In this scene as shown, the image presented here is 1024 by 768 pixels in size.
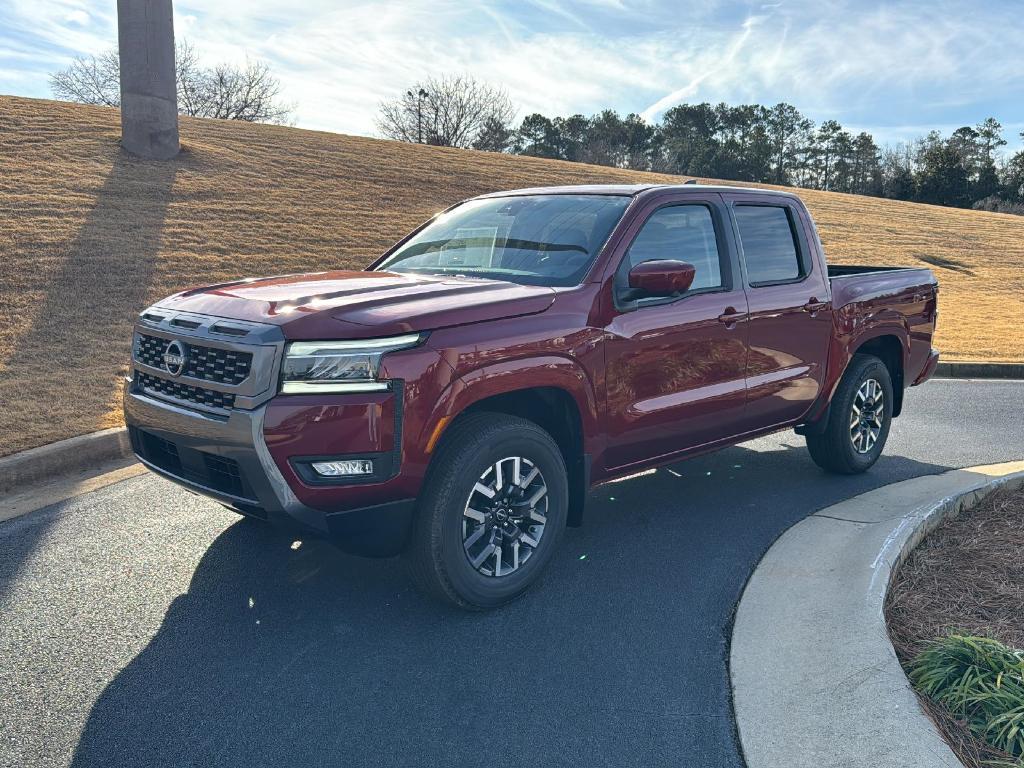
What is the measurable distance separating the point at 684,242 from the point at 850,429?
2139 millimetres

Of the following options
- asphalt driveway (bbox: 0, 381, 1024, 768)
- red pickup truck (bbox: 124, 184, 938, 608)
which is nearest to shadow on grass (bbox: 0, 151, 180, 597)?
asphalt driveway (bbox: 0, 381, 1024, 768)

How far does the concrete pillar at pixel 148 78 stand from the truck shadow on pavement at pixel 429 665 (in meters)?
16.9

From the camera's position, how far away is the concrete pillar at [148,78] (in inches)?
709

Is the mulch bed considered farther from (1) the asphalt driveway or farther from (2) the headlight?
(2) the headlight

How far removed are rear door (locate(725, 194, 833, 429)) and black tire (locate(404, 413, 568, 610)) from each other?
5.47 ft

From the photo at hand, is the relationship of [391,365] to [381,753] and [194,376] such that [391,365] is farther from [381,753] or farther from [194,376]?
[381,753]

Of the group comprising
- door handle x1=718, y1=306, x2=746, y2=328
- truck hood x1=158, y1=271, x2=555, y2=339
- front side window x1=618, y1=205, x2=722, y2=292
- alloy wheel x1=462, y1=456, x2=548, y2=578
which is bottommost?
alloy wheel x1=462, y1=456, x2=548, y2=578

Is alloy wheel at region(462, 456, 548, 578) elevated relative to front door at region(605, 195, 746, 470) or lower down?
lower down

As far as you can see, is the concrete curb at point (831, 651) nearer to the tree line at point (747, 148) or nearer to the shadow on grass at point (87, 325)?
the shadow on grass at point (87, 325)

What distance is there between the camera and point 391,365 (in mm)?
3344

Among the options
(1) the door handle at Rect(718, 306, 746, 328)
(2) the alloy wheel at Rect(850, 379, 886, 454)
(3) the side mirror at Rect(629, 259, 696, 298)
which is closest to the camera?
(3) the side mirror at Rect(629, 259, 696, 298)

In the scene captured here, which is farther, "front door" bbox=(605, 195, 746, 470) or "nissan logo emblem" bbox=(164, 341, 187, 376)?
"front door" bbox=(605, 195, 746, 470)

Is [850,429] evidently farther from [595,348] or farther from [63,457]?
[63,457]

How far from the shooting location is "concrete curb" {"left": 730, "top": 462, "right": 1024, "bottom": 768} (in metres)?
2.81
